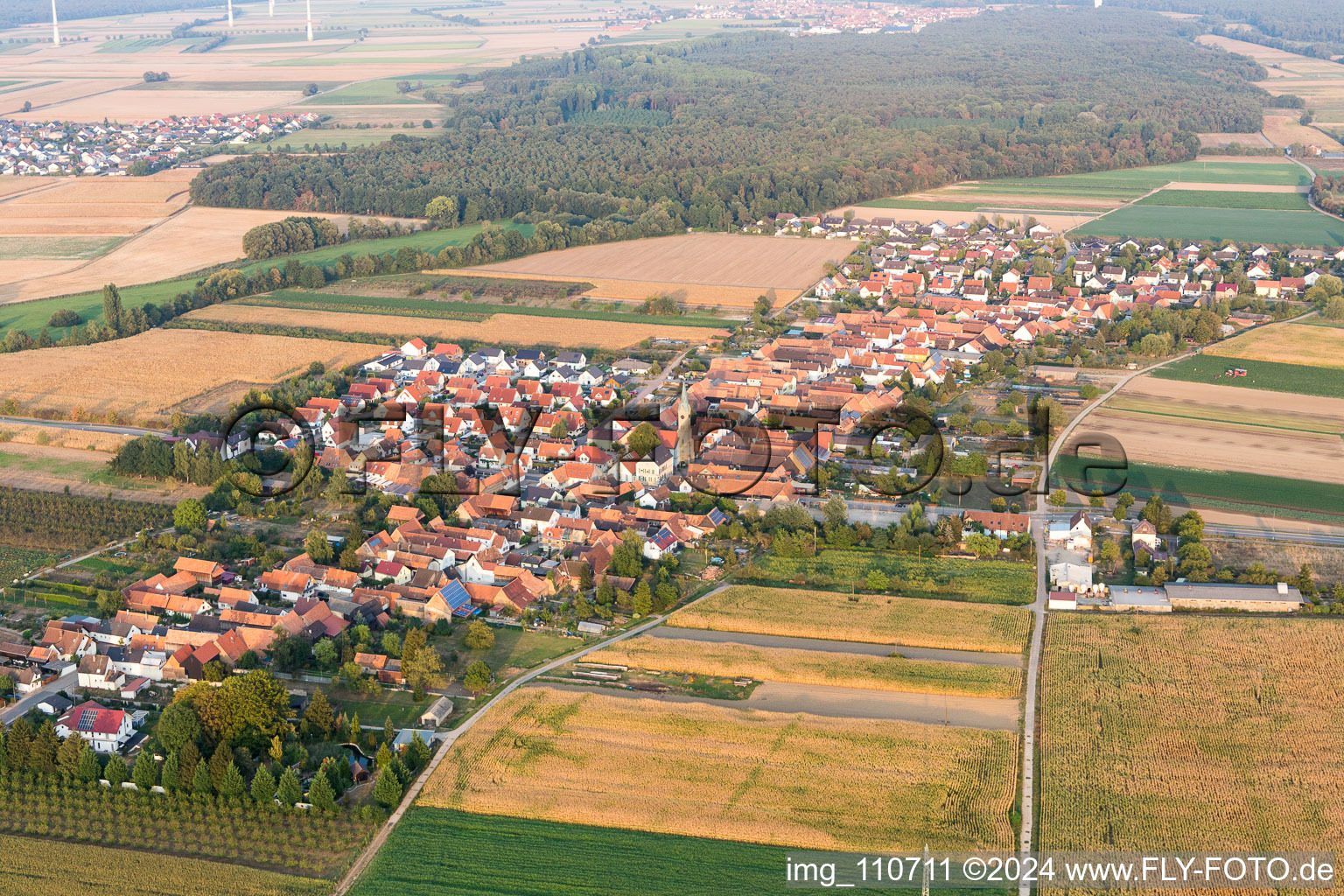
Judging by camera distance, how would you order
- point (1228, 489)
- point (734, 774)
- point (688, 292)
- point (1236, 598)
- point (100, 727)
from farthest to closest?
point (688, 292) < point (1228, 489) < point (1236, 598) < point (100, 727) < point (734, 774)

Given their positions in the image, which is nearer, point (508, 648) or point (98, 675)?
point (98, 675)

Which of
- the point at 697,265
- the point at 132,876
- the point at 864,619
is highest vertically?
the point at 697,265

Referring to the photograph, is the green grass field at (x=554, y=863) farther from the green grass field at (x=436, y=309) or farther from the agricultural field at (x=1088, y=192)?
the agricultural field at (x=1088, y=192)

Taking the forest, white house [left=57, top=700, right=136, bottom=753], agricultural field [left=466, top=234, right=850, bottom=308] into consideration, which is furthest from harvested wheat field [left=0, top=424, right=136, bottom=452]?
the forest

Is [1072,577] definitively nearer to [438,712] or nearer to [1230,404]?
[438,712]

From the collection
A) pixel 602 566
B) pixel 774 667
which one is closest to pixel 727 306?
pixel 602 566

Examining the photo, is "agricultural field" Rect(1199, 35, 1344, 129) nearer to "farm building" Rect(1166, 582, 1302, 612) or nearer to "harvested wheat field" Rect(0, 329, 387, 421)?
"farm building" Rect(1166, 582, 1302, 612)

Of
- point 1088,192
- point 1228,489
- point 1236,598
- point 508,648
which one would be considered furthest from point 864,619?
point 1088,192
